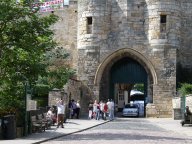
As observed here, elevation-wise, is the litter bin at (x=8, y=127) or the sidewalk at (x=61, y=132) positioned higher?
the litter bin at (x=8, y=127)

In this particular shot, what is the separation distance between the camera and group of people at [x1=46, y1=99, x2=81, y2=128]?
73.9ft

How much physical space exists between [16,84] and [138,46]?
64.7ft

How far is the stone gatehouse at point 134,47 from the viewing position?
36062 millimetres

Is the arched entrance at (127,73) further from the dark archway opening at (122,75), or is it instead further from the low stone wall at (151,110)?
the low stone wall at (151,110)

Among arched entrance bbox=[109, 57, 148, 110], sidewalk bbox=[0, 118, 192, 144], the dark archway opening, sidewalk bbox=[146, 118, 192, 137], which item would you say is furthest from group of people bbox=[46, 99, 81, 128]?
arched entrance bbox=[109, 57, 148, 110]

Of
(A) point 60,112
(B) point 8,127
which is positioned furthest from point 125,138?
(A) point 60,112

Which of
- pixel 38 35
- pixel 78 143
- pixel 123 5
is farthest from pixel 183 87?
pixel 78 143

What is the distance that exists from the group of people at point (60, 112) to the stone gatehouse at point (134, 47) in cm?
462

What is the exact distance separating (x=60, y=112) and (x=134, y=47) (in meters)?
15.6

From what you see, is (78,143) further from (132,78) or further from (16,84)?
(132,78)

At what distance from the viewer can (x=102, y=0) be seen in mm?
37562

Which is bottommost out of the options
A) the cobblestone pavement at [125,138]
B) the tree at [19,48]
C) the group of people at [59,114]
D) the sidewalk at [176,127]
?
the cobblestone pavement at [125,138]

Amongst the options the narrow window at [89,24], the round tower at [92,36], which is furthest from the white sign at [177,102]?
the narrow window at [89,24]

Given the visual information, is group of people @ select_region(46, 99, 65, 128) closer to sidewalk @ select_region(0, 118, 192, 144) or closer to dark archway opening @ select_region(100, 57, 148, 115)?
sidewalk @ select_region(0, 118, 192, 144)
